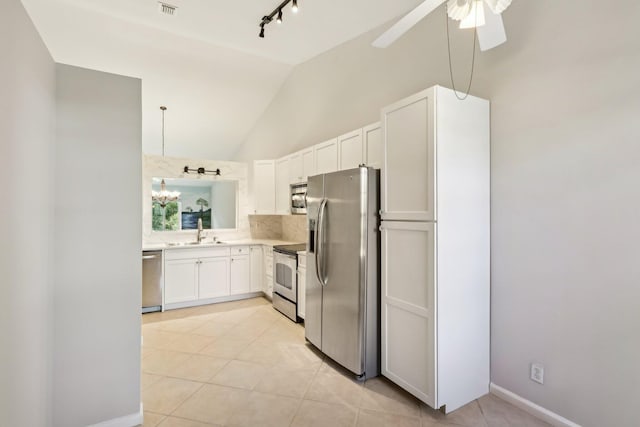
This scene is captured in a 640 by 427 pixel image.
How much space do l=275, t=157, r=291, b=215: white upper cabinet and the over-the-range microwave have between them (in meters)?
0.16

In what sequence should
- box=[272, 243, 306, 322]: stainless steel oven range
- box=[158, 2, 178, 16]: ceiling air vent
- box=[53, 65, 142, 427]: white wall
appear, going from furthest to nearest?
1. box=[272, 243, 306, 322]: stainless steel oven range
2. box=[158, 2, 178, 16]: ceiling air vent
3. box=[53, 65, 142, 427]: white wall

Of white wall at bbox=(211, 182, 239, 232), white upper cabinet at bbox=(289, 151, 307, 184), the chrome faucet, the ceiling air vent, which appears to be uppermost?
the ceiling air vent

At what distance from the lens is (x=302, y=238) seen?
527cm

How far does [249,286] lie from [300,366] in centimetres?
251

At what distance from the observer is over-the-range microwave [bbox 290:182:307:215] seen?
Result: 4.43 m

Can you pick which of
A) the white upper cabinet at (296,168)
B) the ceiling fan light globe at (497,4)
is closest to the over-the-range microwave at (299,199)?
the white upper cabinet at (296,168)

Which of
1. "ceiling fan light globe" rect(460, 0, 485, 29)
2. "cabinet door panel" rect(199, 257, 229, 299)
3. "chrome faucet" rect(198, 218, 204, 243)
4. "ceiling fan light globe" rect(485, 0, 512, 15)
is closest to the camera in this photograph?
"ceiling fan light globe" rect(485, 0, 512, 15)

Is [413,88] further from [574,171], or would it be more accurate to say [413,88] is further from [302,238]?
[302,238]

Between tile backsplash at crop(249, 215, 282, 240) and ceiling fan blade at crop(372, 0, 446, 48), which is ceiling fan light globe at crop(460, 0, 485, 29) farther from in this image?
tile backsplash at crop(249, 215, 282, 240)

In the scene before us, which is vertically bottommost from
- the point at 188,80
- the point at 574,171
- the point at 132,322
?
the point at 132,322

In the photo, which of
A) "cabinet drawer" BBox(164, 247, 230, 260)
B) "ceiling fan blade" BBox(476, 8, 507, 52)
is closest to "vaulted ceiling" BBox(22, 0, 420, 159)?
"ceiling fan blade" BBox(476, 8, 507, 52)

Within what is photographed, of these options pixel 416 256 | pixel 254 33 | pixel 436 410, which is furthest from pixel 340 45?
pixel 436 410

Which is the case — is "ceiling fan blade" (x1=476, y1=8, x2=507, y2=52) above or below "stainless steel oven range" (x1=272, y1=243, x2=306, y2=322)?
above

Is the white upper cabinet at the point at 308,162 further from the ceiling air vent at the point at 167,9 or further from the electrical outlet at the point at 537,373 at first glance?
the electrical outlet at the point at 537,373
